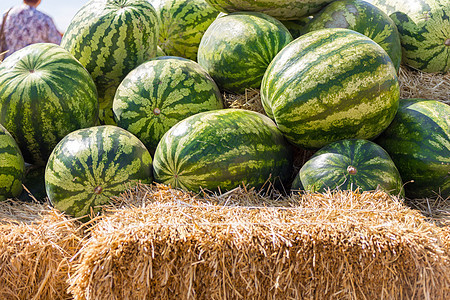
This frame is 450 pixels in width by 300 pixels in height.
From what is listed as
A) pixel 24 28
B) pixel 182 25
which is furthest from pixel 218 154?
pixel 24 28

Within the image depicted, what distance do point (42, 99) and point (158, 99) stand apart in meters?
0.80

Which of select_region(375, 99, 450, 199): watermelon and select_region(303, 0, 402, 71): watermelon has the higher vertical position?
select_region(303, 0, 402, 71): watermelon

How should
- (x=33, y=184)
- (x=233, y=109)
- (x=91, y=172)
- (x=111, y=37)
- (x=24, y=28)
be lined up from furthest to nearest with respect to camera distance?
(x=24, y=28) < (x=111, y=37) < (x=33, y=184) < (x=233, y=109) < (x=91, y=172)

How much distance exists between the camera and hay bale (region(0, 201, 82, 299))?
238 cm

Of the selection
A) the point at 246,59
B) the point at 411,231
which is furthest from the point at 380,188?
the point at 246,59

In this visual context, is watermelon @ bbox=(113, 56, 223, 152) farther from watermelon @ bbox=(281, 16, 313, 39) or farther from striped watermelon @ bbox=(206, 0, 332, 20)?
watermelon @ bbox=(281, 16, 313, 39)

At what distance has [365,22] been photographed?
132 inches

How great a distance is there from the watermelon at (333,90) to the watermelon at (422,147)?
0.16m

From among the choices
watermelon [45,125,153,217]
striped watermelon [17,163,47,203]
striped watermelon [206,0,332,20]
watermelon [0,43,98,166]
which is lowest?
striped watermelon [17,163,47,203]

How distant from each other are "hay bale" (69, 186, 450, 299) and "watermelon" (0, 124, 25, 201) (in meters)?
1.21

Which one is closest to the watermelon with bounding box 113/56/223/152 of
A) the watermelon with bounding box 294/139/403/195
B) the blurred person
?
the watermelon with bounding box 294/139/403/195

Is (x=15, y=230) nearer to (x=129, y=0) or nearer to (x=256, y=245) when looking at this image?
(x=256, y=245)

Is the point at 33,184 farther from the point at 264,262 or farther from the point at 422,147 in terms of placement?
the point at 422,147

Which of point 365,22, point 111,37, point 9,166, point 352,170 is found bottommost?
point 352,170
